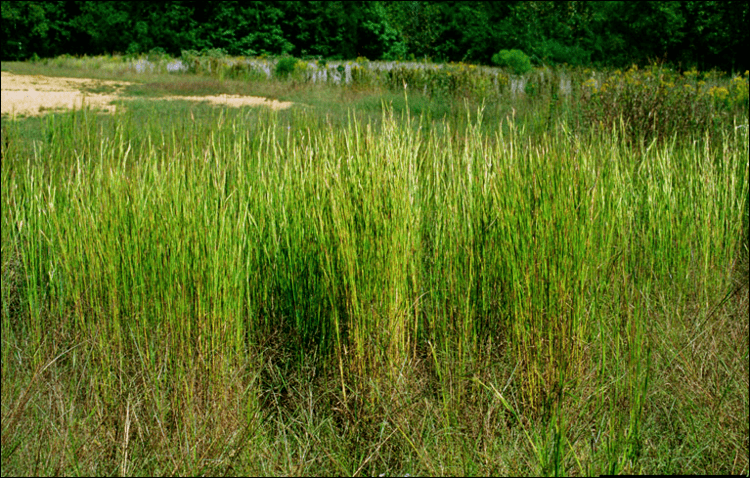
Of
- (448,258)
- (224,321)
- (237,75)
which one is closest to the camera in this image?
(224,321)

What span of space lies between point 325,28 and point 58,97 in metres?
14.3

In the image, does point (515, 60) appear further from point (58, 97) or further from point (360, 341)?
point (360, 341)

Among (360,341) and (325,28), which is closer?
(360,341)

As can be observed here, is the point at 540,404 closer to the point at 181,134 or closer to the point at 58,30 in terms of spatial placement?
the point at 181,134

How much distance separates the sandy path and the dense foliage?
29.7 ft

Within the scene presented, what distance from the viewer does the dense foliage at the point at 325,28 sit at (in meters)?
19.2

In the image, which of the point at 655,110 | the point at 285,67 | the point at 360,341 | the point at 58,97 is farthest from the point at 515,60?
the point at 360,341

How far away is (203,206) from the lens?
2184 millimetres

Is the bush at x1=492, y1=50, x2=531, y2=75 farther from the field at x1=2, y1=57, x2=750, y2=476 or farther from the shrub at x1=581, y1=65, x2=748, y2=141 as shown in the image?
the field at x1=2, y1=57, x2=750, y2=476

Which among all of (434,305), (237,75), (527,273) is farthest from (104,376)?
(237,75)

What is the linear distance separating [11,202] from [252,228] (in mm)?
1468

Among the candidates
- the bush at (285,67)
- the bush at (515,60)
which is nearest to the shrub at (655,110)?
the bush at (515,60)

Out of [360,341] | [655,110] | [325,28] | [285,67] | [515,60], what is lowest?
[360,341]

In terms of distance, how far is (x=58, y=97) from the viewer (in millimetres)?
8594
